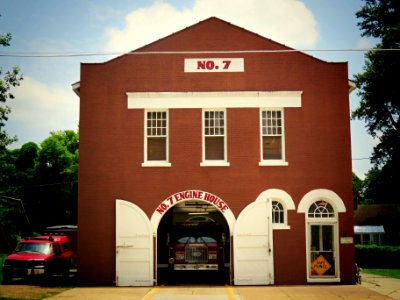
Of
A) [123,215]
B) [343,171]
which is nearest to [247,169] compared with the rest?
[343,171]

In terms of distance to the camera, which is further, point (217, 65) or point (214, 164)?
point (217, 65)

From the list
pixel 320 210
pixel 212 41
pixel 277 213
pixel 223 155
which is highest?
pixel 212 41

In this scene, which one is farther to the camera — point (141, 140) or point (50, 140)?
point (50, 140)

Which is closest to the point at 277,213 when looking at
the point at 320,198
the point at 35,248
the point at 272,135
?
the point at 320,198

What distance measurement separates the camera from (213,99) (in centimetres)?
2094

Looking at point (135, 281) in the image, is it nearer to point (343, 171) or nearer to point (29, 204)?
point (343, 171)

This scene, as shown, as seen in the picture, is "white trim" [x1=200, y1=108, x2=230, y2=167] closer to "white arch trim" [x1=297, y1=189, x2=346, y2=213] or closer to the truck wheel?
"white arch trim" [x1=297, y1=189, x2=346, y2=213]

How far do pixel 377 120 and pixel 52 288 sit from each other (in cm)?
2776

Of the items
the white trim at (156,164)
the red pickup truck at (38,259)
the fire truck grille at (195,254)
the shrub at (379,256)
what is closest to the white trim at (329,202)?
the fire truck grille at (195,254)

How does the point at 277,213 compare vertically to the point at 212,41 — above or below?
below

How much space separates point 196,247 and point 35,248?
6.60 metres

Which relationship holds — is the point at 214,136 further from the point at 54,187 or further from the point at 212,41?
the point at 54,187

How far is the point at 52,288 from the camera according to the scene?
63.0 feet

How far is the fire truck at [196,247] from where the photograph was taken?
2170 cm
